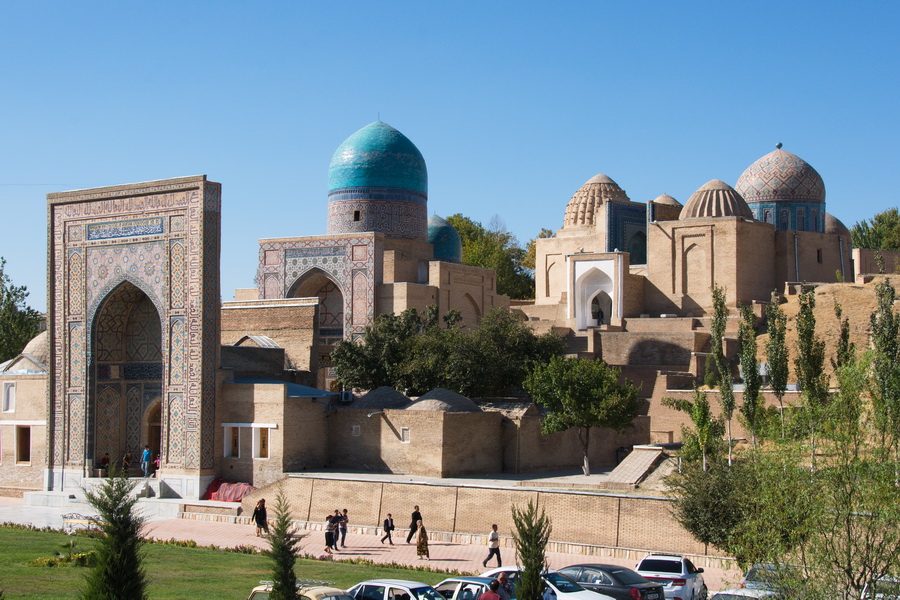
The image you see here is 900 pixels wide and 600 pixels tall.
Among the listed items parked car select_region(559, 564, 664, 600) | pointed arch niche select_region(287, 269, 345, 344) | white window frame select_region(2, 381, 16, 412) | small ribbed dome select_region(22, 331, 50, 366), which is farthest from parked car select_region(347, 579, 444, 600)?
pointed arch niche select_region(287, 269, 345, 344)

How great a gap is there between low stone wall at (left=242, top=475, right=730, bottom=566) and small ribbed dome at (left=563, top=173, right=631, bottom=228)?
1806 cm

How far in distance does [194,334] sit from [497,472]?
238 inches

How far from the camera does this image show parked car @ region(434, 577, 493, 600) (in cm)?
1084

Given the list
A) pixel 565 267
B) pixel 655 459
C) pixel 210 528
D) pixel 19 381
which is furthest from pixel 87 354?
pixel 565 267

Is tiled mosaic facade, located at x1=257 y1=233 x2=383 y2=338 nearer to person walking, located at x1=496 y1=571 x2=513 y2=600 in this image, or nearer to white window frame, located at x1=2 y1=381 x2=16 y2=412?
white window frame, located at x1=2 y1=381 x2=16 y2=412

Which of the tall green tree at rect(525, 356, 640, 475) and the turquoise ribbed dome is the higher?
the turquoise ribbed dome

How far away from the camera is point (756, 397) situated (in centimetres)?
1709

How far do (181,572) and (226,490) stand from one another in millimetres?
6891

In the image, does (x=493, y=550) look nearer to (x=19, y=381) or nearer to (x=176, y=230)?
(x=176, y=230)

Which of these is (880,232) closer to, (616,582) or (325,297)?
(325,297)

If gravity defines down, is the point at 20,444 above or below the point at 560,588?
above

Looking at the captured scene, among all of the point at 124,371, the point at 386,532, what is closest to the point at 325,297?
the point at 124,371

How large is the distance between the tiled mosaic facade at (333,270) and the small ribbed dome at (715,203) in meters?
8.52

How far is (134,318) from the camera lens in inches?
924
